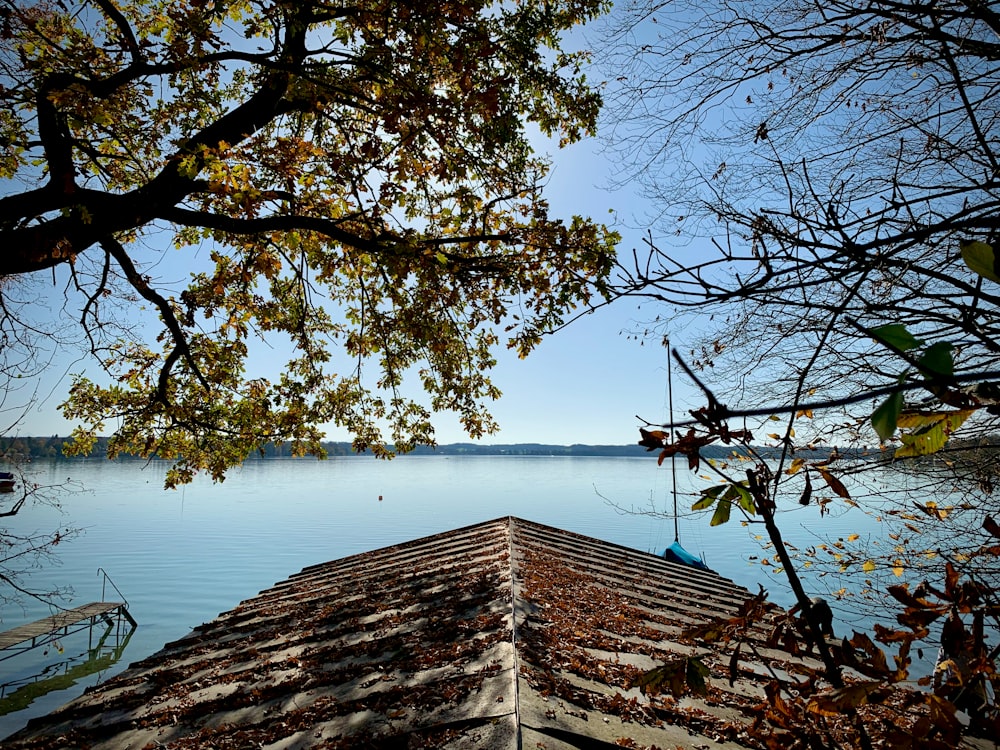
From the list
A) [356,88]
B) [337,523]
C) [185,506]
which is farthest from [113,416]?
[185,506]

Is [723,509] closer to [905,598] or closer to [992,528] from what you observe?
[905,598]

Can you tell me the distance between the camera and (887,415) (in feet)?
3.23

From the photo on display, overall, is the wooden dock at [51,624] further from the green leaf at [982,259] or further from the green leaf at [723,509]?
the green leaf at [982,259]

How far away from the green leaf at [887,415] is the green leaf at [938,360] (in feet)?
0.22

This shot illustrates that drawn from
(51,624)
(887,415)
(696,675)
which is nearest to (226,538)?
(51,624)

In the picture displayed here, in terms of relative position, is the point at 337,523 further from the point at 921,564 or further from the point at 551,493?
the point at 921,564

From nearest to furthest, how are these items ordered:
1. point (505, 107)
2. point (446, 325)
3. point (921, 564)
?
point (921, 564) → point (505, 107) → point (446, 325)

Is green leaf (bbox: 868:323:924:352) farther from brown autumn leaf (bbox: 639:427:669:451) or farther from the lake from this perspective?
the lake

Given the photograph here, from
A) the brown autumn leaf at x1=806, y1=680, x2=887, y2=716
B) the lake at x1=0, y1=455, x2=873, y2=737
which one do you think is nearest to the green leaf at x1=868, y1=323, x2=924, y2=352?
the brown autumn leaf at x1=806, y1=680, x2=887, y2=716

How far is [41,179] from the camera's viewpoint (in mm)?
8250

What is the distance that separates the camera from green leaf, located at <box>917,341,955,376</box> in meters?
0.97

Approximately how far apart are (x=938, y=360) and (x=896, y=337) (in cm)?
9

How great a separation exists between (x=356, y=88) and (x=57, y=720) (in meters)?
8.19

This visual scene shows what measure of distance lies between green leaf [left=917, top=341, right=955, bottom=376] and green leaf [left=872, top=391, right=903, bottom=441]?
0.07 meters
